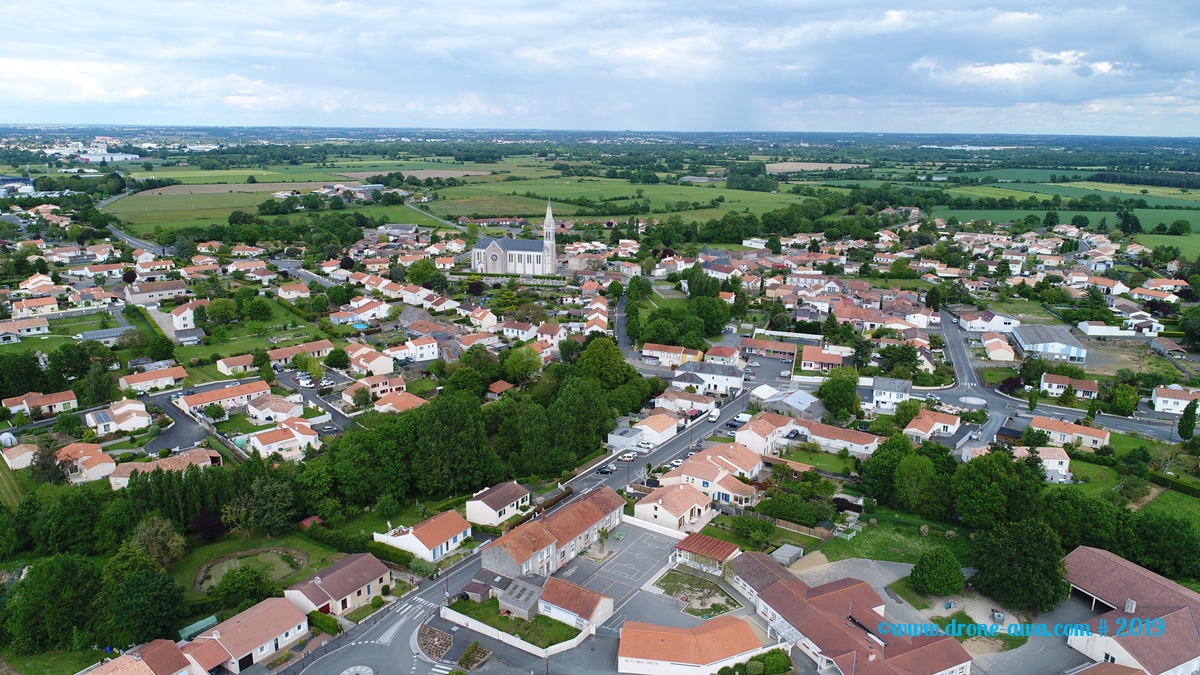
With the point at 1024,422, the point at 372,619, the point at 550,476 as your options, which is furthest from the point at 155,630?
the point at 1024,422

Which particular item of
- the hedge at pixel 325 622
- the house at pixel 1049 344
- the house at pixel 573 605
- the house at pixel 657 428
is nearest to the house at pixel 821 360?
the house at pixel 1049 344

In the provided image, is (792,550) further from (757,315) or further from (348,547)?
(757,315)

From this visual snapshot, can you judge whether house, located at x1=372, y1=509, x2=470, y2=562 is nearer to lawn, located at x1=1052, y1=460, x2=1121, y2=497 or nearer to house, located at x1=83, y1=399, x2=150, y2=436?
house, located at x1=83, y1=399, x2=150, y2=436

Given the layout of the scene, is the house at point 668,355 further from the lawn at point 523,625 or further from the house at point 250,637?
the house at point 250,637

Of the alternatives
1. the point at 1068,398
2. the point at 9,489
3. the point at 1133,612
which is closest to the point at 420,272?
the point at 9,489

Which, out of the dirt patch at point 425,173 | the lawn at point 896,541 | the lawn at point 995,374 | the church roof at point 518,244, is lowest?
the lawn at point 896,541

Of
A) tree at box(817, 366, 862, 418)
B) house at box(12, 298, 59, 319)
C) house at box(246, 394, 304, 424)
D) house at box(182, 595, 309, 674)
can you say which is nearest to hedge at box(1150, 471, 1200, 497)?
tree at box(817, 366, 862, 418)
